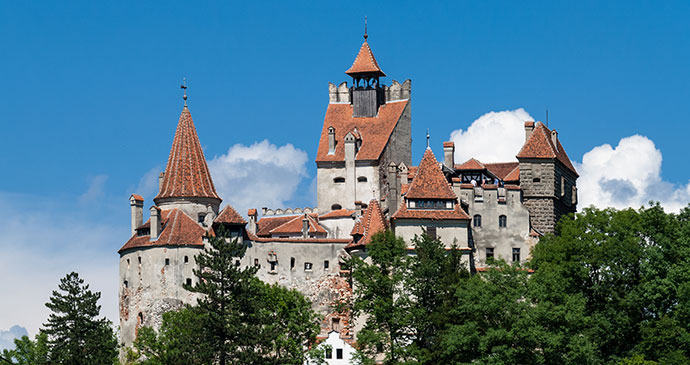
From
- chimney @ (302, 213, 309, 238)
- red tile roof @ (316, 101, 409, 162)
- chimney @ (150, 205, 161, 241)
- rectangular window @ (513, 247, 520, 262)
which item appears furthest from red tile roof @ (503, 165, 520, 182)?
chimney @ (150, 205, 161, 241)

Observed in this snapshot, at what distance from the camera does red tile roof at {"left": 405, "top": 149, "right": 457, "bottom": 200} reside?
93.9m

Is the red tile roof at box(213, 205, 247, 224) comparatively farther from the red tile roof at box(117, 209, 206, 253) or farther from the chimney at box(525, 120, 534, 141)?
the chimney at box(525, 120, 534, 141)

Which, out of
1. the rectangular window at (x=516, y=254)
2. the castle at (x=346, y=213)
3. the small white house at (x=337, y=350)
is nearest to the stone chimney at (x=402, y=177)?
the castle at (x=346, y=213)

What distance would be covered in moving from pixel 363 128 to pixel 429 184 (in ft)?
58.5

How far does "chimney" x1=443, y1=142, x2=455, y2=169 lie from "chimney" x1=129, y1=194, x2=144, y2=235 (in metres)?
22.9

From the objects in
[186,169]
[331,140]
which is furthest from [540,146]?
[186,169]

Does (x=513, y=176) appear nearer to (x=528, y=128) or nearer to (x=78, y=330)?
(x=528, y=128)

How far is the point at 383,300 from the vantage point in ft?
293

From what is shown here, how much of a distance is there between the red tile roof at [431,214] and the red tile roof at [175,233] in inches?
629

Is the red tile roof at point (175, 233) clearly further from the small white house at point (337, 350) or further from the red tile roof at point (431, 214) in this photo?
the red tile roof at point (431, 214)

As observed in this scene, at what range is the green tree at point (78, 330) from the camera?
92.6m

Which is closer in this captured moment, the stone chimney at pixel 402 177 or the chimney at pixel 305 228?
the stone chimney at pixel 402 177

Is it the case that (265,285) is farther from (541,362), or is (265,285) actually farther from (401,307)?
(541,362)

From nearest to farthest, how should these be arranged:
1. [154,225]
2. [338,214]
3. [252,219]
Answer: [154,225]
[252,219]
[338,214]
